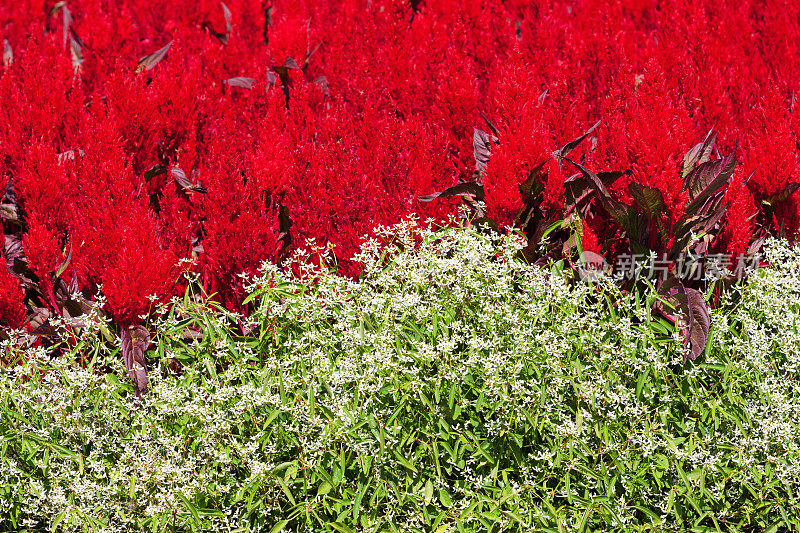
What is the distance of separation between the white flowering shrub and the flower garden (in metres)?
0.01

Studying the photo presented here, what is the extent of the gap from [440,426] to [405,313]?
1.22ft

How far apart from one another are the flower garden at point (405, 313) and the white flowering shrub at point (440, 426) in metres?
0.01

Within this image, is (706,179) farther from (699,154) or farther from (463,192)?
(463,192)

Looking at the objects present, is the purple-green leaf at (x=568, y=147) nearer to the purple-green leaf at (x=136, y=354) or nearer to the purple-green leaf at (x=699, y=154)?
the purple-green leaf at (x=699, y=154)

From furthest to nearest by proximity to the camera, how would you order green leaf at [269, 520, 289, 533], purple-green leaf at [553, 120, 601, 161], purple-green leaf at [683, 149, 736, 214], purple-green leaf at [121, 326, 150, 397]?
purple-green leaf at [553, 120, 601, 161], purple-green leaf at [683, 149, 736, 214], purple-green leaf at [121, 326, 150, 397], green leaf at [269, 520, 289, 533]

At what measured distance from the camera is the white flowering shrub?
7.08 feet

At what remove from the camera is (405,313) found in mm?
2367

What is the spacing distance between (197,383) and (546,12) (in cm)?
294

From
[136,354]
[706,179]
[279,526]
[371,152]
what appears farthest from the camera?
[371,152]

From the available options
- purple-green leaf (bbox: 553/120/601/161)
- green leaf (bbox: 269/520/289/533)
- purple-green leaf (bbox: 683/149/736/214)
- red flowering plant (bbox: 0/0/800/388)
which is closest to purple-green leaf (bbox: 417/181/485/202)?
red flowering plant (bbox: 0/0/800/388)

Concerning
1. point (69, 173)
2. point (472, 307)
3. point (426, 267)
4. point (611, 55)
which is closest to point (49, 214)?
point (69, 173)

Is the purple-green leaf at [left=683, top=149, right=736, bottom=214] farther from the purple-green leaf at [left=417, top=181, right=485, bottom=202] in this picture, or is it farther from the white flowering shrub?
the purple-green leaf at [left=417, top=181, right=485, bottom=202]

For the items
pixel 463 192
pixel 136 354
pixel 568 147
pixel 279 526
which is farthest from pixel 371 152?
pixel 279 526

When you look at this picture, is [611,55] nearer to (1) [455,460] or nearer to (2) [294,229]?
(2) [294,229]
